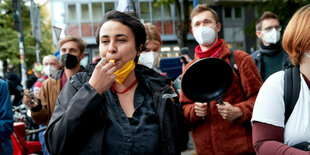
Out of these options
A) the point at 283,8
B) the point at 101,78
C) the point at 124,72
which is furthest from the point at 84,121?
the point at 283,8

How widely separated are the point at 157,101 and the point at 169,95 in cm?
9

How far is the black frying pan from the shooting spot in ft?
6.85

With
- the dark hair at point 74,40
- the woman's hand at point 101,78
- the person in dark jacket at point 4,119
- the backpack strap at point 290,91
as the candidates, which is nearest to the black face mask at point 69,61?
the dark hair at point 74,40

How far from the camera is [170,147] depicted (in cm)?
175

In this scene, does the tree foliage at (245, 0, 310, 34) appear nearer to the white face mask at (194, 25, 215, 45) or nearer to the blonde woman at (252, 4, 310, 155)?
the white face mask at (194, 25, 215, 45)

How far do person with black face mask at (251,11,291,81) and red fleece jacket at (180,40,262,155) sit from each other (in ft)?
5.28

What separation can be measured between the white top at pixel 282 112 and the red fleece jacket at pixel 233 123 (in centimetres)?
64

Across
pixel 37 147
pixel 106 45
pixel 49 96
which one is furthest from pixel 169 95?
pixel 37 147

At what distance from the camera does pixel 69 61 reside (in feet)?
11.3

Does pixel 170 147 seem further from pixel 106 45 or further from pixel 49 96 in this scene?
pixel 49 96

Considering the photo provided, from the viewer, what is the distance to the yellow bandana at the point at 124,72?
177 cm

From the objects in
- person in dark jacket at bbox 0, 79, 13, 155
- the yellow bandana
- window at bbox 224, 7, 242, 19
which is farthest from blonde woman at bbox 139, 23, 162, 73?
window at bbox 224, 7, 242, 19

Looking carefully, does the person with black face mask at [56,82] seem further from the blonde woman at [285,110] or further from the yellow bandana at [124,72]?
the blonde woman at [285,110]

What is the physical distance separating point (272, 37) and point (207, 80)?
8.49ft
